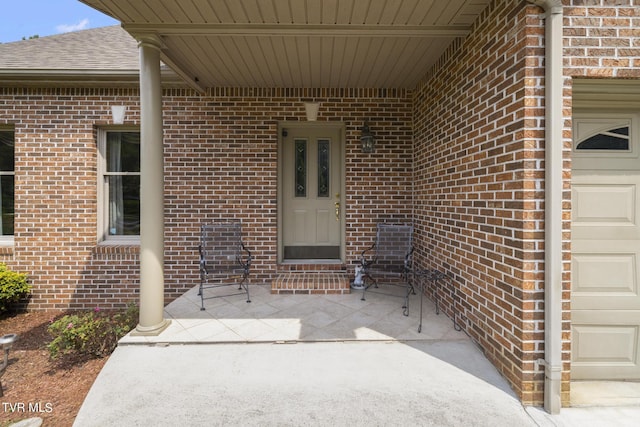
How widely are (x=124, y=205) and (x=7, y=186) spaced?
160 cm

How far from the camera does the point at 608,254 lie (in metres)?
2.05

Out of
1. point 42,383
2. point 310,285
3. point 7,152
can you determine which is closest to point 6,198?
point 7,152

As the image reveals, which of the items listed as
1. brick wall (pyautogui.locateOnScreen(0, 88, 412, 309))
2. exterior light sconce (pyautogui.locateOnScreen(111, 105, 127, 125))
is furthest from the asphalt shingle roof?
exterior light sconce (pyautogui.locateOnScreen(111, 105, 127, 125))

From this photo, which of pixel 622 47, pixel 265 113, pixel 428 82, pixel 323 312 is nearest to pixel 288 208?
pixel 265 113

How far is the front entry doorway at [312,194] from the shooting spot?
4.17m

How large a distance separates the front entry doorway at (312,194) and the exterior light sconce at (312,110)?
0.96 feet

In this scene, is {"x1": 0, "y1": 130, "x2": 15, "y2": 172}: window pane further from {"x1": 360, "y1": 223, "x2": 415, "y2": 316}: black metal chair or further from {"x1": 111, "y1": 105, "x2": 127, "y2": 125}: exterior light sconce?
{"x1": 360, "y1": 223, "x2": 415, "y2": 316}: black metal chair

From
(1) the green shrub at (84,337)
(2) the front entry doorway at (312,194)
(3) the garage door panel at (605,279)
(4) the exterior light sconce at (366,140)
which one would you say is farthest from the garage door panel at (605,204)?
(1) the green shrub at (84,337)

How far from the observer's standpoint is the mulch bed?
209 centimetres

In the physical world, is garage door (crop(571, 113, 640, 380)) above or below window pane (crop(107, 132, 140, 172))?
below

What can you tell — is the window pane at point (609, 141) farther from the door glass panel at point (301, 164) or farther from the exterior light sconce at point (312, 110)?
the door glass panel at point (301, 164)

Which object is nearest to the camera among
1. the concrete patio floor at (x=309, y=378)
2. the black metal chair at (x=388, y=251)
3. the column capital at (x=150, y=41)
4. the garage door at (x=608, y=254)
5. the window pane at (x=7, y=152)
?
the concrete patio floor at (x=309, y=378)

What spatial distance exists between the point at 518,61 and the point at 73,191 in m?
5.00

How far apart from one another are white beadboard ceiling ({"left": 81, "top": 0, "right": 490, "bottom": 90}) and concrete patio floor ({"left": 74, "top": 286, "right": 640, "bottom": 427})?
2.56 m
